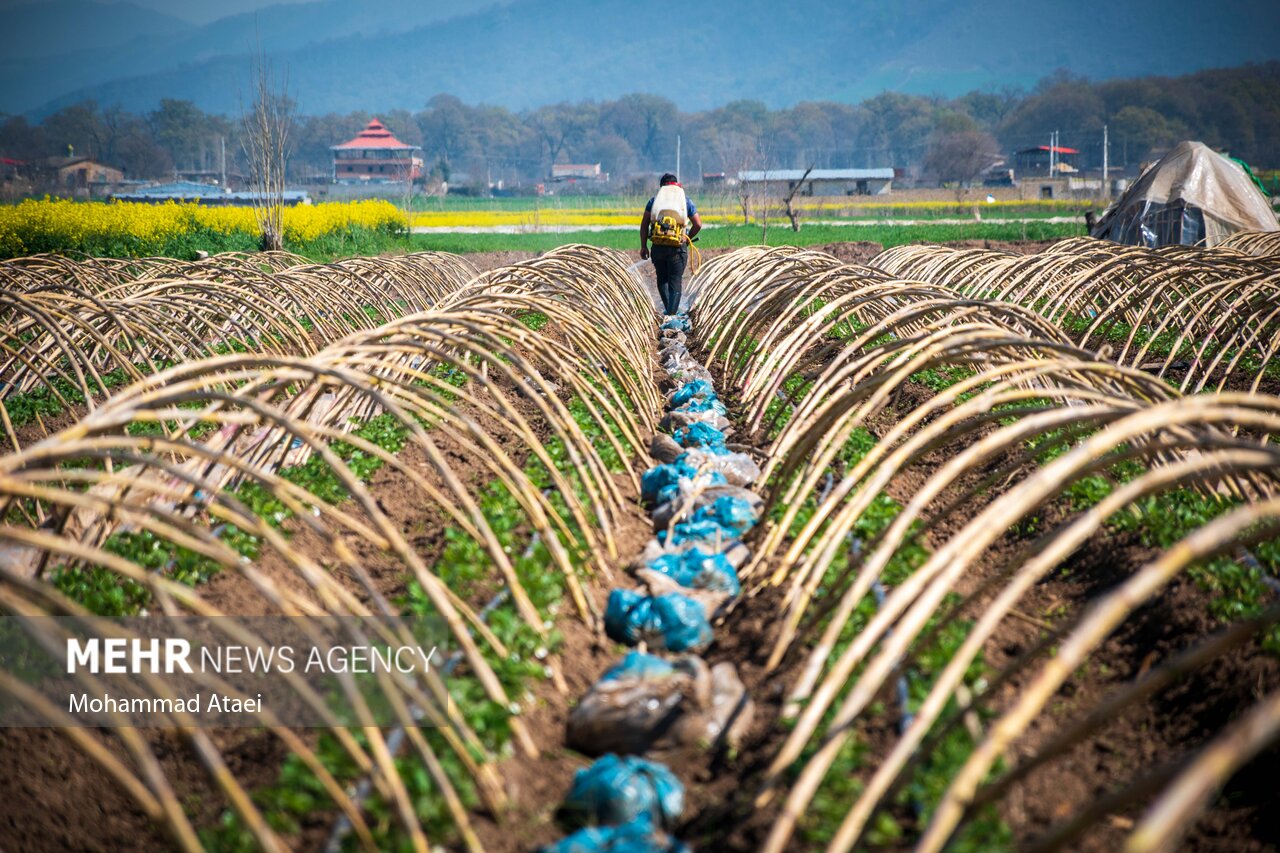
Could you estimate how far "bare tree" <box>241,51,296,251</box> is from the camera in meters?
21.0

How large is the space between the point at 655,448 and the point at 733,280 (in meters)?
7.21

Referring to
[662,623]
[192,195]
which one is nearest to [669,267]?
[662,623]

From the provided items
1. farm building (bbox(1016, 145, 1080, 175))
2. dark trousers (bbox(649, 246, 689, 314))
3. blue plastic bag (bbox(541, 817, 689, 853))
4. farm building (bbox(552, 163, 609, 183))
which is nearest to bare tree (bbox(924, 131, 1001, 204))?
farm building (bbox(1016, 145, 1080, 175))

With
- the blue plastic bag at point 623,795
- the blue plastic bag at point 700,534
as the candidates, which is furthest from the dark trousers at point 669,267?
the blue plastic bag at point 623,795

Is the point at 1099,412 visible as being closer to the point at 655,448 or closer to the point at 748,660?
the point at 748,660

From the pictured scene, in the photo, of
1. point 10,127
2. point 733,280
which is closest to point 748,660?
point 733,280

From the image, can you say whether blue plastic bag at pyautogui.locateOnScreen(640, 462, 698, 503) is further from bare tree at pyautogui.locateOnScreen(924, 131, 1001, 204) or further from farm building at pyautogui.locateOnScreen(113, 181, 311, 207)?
bare tree at pyautogui.locateOnScreen(924, 131, 1001, 204)

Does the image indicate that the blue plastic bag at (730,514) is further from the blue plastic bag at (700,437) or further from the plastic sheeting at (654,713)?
the plastic sheeting at (654,713)

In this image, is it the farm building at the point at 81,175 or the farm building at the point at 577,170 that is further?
the farm building at the point at 577,170

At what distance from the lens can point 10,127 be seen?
127938mm

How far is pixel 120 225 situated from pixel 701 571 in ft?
69.0

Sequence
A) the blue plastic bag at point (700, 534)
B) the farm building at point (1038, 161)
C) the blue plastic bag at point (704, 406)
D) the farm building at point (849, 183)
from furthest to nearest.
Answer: the farm building at point (1038, 161) → the farm building at point (849, 183) → the blue plastic bag at point (704, 406) → the blue plastic bag at point (700, 534)

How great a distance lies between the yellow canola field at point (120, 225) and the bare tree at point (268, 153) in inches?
72.4

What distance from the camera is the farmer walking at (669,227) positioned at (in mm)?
12586
